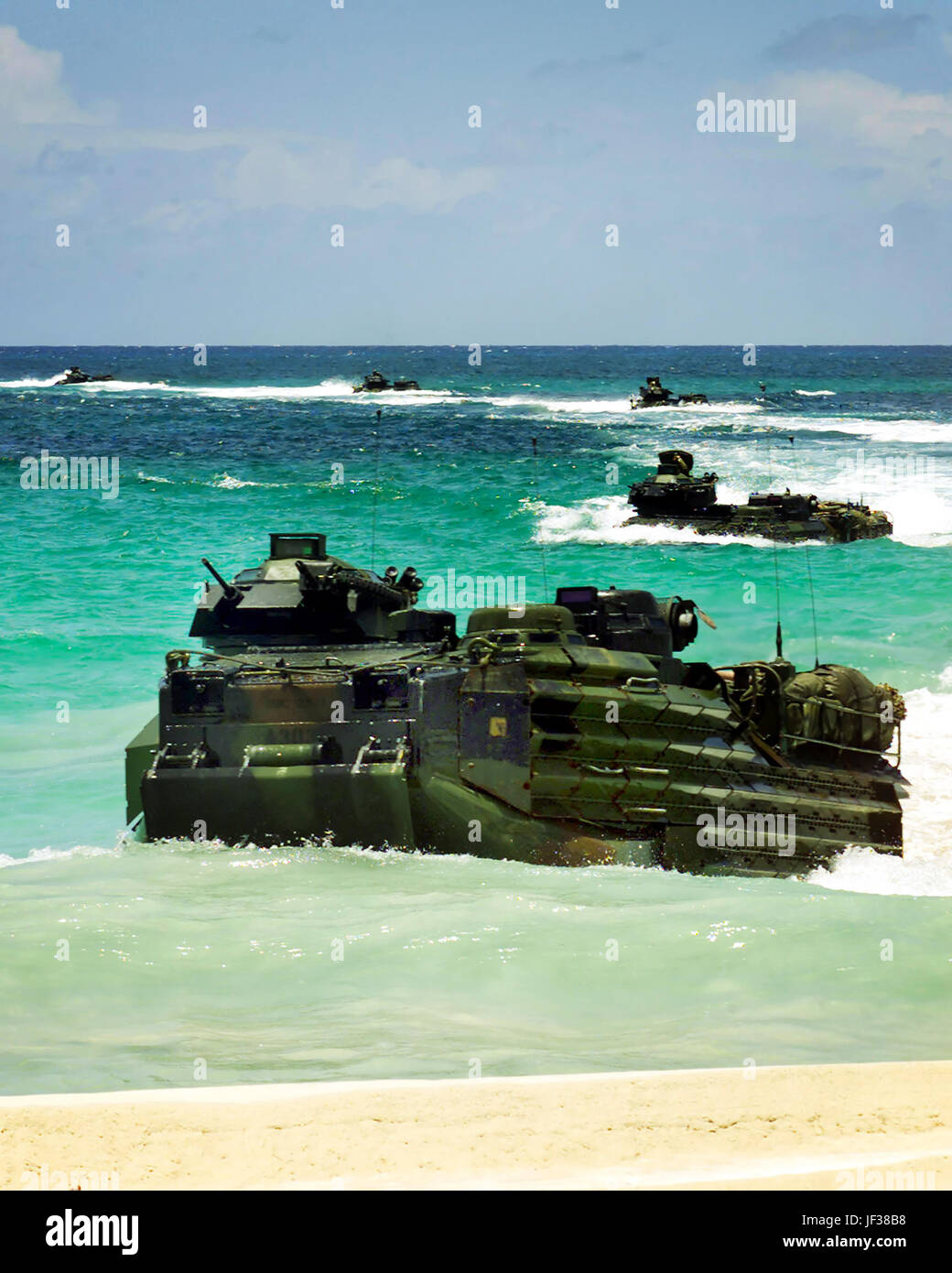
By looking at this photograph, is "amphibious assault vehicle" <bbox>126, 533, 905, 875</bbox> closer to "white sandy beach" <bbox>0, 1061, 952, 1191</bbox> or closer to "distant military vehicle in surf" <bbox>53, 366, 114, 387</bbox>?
"white sandy beach" <bbox>0, 1061, 952, 1191</bbox>

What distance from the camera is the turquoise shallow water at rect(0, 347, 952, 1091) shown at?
7.19m

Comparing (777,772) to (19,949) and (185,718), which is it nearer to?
(185,718)

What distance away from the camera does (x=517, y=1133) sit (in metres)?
5.33

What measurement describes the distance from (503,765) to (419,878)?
1056 mm

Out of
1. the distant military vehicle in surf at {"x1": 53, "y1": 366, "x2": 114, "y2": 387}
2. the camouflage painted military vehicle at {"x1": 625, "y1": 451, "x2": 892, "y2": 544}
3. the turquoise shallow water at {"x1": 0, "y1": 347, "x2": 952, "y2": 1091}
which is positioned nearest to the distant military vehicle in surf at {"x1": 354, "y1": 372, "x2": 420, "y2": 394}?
the distant military vehicle in surf at {"x1": 53, "y1": 366, "x2": 114, "y2": 387}

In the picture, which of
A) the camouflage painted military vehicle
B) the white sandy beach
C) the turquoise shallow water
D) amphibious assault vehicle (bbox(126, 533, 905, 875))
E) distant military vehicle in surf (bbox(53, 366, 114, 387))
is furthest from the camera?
distant military vehicle in surf (bbox(53, 366, 114, 387))

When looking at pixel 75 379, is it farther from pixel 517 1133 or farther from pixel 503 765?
pixel 517 1133

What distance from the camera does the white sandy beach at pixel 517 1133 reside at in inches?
190

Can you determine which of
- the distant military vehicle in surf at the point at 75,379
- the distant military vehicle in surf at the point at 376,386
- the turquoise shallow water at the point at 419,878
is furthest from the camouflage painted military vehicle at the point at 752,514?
the distant military vehicle in surf at the point at 75,379

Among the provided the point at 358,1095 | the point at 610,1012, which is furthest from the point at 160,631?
the point at 358,1095

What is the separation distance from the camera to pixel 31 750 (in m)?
17.6

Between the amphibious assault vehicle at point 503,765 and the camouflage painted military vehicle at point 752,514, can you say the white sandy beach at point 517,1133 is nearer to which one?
the amphibious assault vehicle at point 503,765

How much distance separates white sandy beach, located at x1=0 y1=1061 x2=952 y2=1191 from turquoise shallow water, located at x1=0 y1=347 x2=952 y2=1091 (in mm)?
673

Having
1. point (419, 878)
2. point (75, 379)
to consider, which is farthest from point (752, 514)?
point (75, 379)
